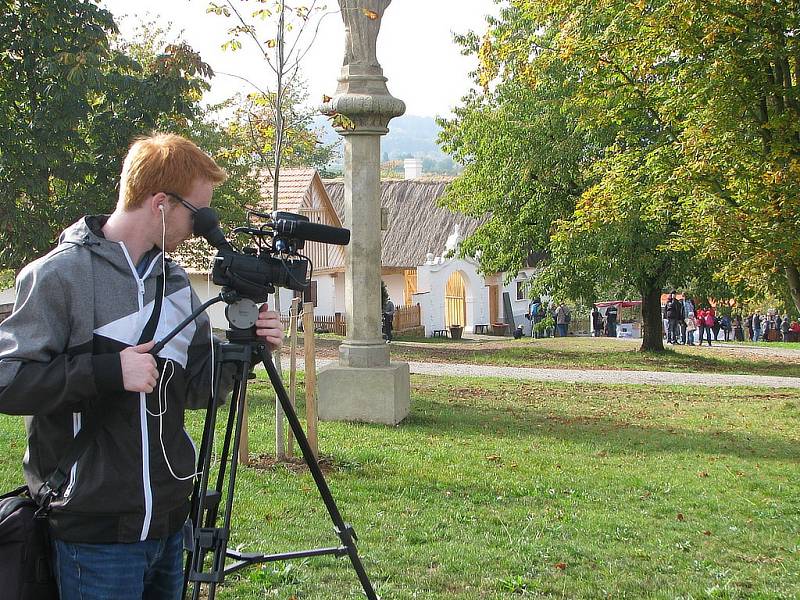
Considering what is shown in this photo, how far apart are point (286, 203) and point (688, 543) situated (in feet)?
119

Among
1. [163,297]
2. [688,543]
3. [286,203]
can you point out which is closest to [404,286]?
[286,203]

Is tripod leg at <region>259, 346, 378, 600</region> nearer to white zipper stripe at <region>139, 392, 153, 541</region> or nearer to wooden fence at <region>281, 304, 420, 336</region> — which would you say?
white zipper stripe at <region>139, 392, 153, 541</region>

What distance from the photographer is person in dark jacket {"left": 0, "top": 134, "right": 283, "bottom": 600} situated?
8.38 ft

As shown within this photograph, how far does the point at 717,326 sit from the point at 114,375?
41.2m

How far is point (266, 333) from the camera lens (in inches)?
123

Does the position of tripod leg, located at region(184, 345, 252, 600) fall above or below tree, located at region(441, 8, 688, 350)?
below

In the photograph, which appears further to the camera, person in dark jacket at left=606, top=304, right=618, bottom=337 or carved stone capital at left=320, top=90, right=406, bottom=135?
person in dark jacket at left=606, top=304, right=618, bottom=337

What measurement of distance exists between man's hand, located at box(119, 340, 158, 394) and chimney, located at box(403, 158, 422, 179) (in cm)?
6745

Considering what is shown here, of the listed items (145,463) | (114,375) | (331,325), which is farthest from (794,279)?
(331,325)

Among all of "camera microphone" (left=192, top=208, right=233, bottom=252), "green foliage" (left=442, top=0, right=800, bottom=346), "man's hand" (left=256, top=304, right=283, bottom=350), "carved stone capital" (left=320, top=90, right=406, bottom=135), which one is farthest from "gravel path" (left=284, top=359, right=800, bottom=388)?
"camera microphone" (left=192, top=208, right=233, bottom=252)

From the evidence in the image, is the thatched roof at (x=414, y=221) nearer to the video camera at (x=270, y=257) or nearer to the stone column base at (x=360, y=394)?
the stone column base at (x=360, y=394)

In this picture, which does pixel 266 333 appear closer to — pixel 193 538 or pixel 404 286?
pixel 193 538

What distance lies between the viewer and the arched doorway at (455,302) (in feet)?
157

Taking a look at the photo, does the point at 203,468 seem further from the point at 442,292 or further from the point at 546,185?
the point at 442,292
